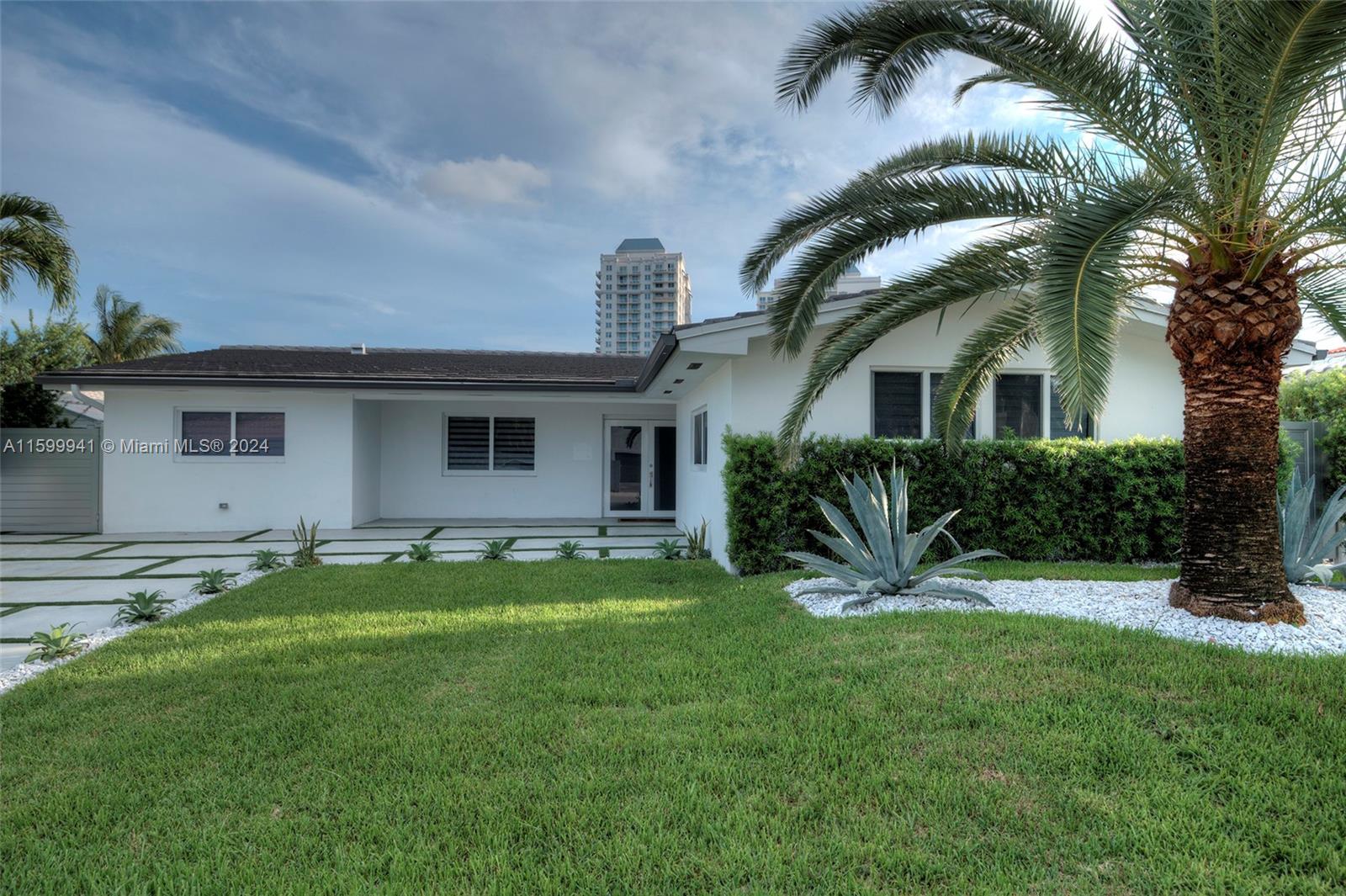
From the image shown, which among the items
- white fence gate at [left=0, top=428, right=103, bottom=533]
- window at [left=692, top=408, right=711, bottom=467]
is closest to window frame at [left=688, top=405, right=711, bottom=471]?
window at [left=692, top=408, right=711, bottom=467]

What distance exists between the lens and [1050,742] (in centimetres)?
296

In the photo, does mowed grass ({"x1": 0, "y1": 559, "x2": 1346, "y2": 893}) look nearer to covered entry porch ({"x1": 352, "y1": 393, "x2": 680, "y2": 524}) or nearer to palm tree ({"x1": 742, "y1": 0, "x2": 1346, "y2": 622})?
palm tree ({"x1": 742, "y1": 0, "x2": 1346, "y2": 622})

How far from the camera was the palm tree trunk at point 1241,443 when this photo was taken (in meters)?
4.61

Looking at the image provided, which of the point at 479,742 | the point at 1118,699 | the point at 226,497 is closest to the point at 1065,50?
the point at 1118,699

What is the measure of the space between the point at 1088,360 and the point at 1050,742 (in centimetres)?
201

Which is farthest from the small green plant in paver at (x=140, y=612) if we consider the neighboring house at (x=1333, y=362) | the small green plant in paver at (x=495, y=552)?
the neighboring house at (x=1333, y=362)

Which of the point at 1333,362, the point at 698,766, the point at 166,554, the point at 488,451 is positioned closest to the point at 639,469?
the point at 488,451

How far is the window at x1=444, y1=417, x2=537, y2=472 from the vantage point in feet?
48.4

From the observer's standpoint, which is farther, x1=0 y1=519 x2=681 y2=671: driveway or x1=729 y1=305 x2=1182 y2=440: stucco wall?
x1=729 y1=305 x2=1182 y2=440: stucco wall

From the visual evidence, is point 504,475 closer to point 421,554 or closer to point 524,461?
point 524,461

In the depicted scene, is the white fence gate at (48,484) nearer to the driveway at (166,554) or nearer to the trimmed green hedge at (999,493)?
the driveway at (166,554)

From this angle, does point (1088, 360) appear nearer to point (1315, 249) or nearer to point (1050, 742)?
point (1050, 742)

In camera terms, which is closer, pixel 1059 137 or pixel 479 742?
pixel 479 742

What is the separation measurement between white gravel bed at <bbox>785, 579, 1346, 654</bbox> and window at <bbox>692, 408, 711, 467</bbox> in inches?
155
